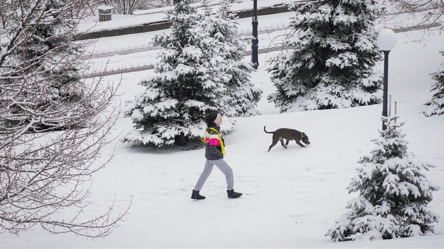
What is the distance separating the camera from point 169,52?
12.2m

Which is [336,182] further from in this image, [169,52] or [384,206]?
[169,52]

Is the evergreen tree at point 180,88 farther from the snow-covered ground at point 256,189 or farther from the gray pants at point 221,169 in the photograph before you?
the gray pants at point 221,169

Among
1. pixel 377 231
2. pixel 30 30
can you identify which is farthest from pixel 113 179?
pixel 377 231

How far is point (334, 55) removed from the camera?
14211 mm

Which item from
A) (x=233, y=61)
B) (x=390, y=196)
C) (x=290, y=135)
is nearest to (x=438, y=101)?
(x=290, y=135)

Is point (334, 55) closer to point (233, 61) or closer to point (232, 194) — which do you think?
point (233, 61)

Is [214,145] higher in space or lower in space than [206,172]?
higher

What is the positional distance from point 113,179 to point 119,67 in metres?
14.0

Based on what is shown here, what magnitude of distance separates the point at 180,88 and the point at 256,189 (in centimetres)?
470

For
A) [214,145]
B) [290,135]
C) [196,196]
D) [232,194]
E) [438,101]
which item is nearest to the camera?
[214,145]

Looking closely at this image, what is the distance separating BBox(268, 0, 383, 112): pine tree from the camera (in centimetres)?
1394

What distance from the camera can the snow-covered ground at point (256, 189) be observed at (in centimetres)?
666

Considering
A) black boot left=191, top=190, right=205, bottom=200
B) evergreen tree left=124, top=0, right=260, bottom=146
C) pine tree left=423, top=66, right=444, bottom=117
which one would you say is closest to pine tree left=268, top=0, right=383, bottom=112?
pine tree left=423, top=66, right=444, bottom=117

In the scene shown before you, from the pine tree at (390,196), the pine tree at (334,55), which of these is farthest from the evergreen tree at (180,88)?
the pine tree at (390,196)
